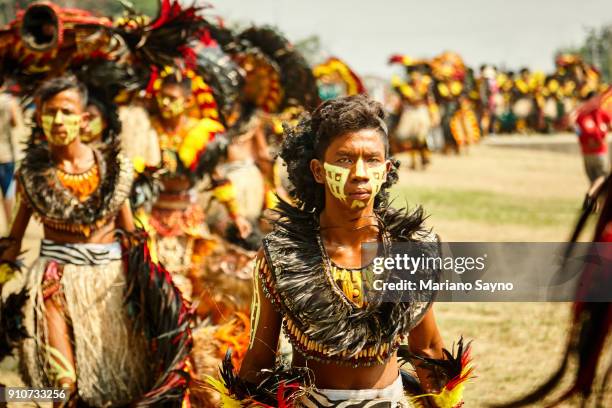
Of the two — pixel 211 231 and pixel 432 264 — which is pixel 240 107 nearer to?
pixel 211 231

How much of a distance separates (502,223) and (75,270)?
28.2 ft

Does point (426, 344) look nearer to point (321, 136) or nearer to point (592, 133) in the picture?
point (321, 136)

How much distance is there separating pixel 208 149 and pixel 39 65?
154 cm

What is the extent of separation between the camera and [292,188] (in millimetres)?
3373

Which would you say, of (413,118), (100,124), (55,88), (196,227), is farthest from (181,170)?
(413,118)

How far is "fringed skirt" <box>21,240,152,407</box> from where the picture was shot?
4.55m

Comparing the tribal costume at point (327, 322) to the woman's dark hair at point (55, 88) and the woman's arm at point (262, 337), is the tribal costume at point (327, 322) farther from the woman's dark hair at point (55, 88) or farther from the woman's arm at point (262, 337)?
the woman's dark hair at point (55, 88)

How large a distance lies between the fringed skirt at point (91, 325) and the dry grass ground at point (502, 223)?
1048 millimetres

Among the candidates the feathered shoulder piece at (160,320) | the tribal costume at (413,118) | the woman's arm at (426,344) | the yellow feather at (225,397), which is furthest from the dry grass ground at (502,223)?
the feathered shoulder piece at (160,320)

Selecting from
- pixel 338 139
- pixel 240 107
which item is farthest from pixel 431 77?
pixel 338 139

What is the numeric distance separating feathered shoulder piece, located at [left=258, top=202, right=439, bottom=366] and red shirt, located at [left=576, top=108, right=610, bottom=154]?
3.07m

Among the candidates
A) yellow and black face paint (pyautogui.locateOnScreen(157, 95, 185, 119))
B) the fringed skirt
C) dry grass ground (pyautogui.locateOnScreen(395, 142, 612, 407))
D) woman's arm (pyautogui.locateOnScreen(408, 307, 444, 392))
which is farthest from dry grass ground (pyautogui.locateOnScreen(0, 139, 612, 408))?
yellow and black face paint (pyautogui.locateOnScreen(157, 95, 185, 119))

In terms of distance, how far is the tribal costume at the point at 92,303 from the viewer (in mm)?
4543

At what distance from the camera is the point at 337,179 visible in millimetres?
2963
